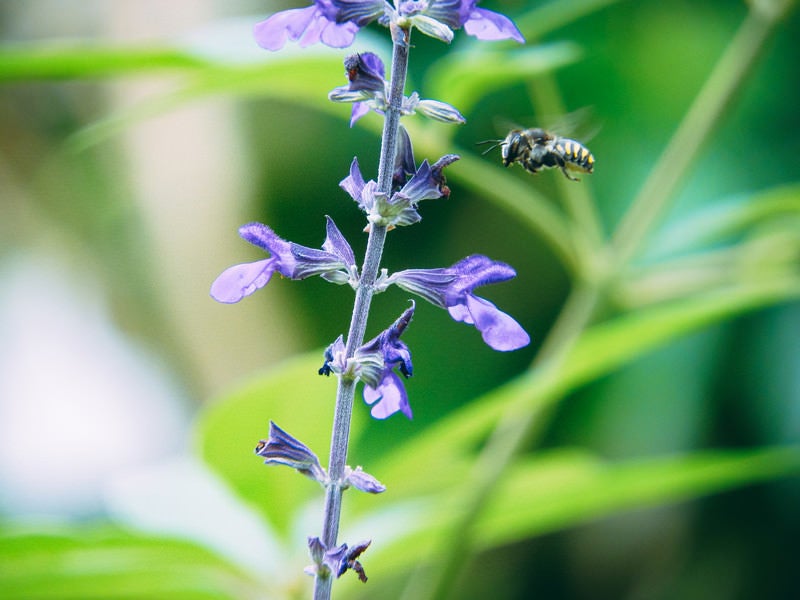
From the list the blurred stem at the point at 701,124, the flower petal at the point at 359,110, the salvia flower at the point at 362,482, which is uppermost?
the blurred stem at the point at 701,124

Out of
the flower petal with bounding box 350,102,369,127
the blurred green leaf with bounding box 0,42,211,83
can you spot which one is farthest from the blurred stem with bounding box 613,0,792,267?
the flower petal with bounding box 350,102,369,127

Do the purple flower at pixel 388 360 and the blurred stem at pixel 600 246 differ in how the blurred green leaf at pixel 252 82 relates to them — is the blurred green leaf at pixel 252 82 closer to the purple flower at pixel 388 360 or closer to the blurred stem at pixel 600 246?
the blurred stem at pixel 600 246

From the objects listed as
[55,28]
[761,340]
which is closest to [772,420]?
[761,340]

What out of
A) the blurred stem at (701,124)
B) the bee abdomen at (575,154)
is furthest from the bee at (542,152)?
the blurred stem at (701,124)

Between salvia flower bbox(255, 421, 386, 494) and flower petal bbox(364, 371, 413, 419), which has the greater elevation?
flower petal bbox(364, 371, 413, 419)

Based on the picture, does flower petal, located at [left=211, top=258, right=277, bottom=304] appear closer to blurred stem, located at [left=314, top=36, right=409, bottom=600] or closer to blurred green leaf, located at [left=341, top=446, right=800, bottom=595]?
blurred stem, located at [left=314, top=36, right=409, bottom=600]
